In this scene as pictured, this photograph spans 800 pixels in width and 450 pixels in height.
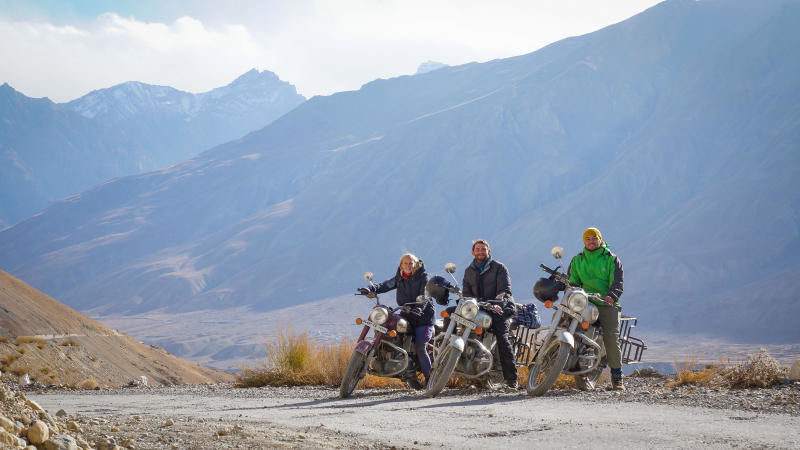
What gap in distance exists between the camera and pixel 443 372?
373 inches

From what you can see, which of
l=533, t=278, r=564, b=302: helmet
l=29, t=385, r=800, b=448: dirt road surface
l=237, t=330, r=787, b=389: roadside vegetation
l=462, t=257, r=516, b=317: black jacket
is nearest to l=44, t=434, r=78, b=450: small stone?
l=29, t=385, r=800, b=448: dirt road surface

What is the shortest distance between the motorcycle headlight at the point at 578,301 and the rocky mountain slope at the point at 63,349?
17.5 m

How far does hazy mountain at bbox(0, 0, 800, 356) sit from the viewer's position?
97250 mm

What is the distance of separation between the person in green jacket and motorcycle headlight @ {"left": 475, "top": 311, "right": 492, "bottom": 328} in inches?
46.6

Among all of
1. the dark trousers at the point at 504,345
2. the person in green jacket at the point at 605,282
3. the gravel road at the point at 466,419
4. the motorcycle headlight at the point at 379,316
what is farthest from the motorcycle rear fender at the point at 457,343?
the person in green jacket at the point at 605,282

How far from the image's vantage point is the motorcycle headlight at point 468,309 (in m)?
9.73

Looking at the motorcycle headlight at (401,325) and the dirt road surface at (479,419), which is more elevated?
the motorcycle headlight at (401,325)

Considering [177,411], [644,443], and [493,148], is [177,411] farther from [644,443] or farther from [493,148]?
[493,148]

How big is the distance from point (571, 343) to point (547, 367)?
27.5 inches

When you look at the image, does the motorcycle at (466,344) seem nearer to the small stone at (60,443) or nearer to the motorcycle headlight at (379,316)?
the motorcycle headlight at (379,316)

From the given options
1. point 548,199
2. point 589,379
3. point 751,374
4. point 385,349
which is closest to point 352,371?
point 385,349

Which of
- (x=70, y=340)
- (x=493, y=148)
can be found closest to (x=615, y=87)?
(x=493, y=148)

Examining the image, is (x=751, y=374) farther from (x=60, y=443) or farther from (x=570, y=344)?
(x=60, y=443)

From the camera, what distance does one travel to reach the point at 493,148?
441 feet
